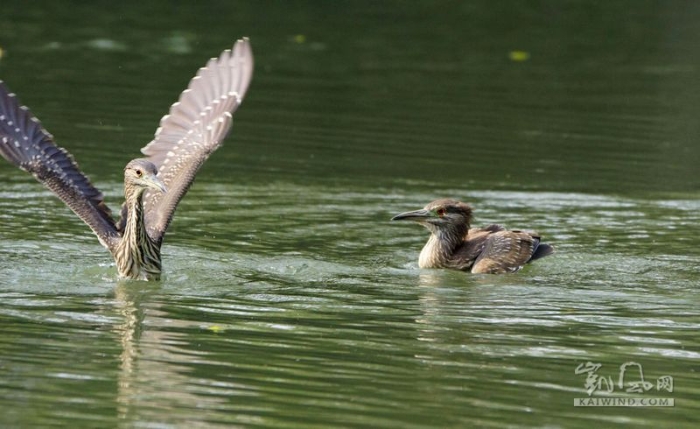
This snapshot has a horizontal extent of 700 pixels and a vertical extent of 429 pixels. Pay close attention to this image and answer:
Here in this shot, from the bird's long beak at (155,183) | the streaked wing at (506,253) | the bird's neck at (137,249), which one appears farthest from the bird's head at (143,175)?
the streaked wing at (506,253)

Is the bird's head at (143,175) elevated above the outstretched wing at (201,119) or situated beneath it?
situated beneath

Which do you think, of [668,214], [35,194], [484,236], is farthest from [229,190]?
[668,214]

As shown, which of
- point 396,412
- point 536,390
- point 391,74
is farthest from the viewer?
point 391,74

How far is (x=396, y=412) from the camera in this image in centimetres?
851

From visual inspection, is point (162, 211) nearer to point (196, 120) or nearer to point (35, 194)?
point (196, 120)

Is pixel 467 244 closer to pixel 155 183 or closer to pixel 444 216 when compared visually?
pixel 444 216

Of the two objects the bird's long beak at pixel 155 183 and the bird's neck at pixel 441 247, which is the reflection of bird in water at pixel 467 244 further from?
the bird's long beak at pixel 155 183

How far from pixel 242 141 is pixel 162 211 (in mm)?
6336

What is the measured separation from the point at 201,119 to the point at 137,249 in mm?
2117

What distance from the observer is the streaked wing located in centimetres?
1357

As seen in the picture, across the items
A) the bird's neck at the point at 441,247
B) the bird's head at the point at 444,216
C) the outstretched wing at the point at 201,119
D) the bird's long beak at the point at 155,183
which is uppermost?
the outstretched wing at the point at 201,119

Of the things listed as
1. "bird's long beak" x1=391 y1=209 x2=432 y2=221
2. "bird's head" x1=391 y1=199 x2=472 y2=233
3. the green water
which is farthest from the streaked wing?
"bird's long beak" x1=391 y1=209 x2=432 y2=221

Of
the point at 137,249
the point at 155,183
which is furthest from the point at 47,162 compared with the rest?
the point at 155,183

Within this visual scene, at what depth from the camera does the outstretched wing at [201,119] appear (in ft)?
44.4
